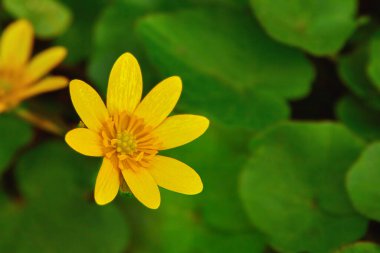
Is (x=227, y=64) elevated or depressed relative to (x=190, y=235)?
elevated

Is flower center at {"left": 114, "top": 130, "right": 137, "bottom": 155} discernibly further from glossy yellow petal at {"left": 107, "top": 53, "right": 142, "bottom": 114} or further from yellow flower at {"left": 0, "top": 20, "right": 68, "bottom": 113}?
yellow flower at {"left": 0, "top": 20, "right": 68, "bottom": 113}

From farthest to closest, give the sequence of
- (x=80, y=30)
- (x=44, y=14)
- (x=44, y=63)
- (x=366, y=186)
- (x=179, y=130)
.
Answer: (x=80, y=30) < (x=44, y=14) < (x=44, y=63) < (x=366, y=186) < (x=179, y=130)

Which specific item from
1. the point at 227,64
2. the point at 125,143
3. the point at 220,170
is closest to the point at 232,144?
the point at 220,170

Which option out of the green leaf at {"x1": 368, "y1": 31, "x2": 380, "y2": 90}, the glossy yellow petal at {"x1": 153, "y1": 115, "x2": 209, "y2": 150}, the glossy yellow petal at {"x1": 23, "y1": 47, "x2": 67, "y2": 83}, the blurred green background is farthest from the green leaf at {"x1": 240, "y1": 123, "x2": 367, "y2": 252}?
the glossy yellow petal at {"x1": 23, "y1": 47, "x2": 67, "y2": 83}

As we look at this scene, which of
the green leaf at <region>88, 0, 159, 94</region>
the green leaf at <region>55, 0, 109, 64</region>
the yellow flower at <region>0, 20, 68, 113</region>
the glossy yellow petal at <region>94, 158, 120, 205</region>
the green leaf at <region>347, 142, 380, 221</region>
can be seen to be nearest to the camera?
the glossy yellow petal at <region>94, 158, 120, 205</region>

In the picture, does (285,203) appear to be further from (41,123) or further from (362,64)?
(41,123)

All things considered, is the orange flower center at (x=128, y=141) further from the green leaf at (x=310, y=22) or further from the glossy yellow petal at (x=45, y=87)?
the green leaf at (x=310, y=22)

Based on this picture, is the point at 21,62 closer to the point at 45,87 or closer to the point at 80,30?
the point at 45,87

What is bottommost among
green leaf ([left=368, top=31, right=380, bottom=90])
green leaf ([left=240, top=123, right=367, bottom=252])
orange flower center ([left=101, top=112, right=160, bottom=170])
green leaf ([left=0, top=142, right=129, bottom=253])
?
green leaf ([left=0, top=142, right=129, bottom=253])
